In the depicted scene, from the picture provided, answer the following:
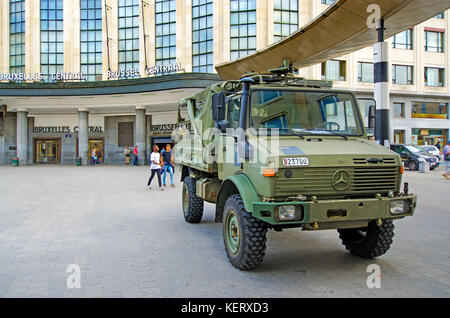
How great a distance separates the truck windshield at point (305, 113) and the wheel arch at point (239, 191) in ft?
2.66

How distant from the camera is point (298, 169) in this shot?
429 cm

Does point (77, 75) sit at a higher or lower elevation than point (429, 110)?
higher

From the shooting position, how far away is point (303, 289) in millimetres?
4125

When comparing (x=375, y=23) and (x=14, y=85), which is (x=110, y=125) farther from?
(x=375, y=23)

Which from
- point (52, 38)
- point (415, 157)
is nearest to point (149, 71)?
point (52, 38)

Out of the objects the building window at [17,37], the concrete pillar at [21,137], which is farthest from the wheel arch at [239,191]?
the building window at [17,37]

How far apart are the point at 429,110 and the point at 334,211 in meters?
37.5

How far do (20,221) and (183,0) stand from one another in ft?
93.1

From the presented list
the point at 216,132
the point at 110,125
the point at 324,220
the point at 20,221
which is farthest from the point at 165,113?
the point at 324,220

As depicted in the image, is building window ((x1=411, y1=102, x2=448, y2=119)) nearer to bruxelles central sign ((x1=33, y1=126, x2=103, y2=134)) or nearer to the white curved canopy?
the white curved canopy

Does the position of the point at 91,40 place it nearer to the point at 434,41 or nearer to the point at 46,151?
the point at 46,151

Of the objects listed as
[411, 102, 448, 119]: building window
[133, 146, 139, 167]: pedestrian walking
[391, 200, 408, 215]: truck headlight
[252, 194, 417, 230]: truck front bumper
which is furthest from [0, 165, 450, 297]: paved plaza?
[411, 102, 448, 119]: building window

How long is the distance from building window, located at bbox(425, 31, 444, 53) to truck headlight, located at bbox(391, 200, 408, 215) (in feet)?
122

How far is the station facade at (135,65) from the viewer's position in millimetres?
30188
